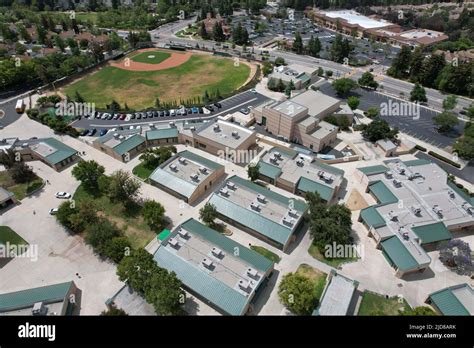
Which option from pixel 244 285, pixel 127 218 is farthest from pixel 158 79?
pixel 244 285

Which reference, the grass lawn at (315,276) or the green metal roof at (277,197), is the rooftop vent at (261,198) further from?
the grass lawn at (315,276)

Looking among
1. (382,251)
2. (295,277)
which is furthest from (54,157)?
(382,251)

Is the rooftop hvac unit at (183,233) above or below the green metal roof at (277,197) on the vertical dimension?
below

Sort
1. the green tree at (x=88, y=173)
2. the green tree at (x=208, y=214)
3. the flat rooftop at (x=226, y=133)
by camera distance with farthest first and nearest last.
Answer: the flat rooftop at (x=226, y=133) → the green tree at (x=88, y=173) → the green tree at (x=208, y=214)

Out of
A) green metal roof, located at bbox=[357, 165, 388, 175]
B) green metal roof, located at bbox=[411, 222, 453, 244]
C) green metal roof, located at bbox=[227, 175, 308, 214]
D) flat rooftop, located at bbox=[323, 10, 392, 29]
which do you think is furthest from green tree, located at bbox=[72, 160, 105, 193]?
flat rooftop, located at bbox=[323, 10, 392, 29]

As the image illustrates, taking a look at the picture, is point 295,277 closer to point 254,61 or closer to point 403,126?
point 403,126

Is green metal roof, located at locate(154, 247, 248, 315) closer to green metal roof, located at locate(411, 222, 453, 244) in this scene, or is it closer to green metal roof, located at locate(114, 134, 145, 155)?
green metal roof, located at locate(114, 134, 145, 155)

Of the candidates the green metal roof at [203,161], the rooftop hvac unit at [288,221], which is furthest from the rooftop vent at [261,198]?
the green metal roof at [203,161]
